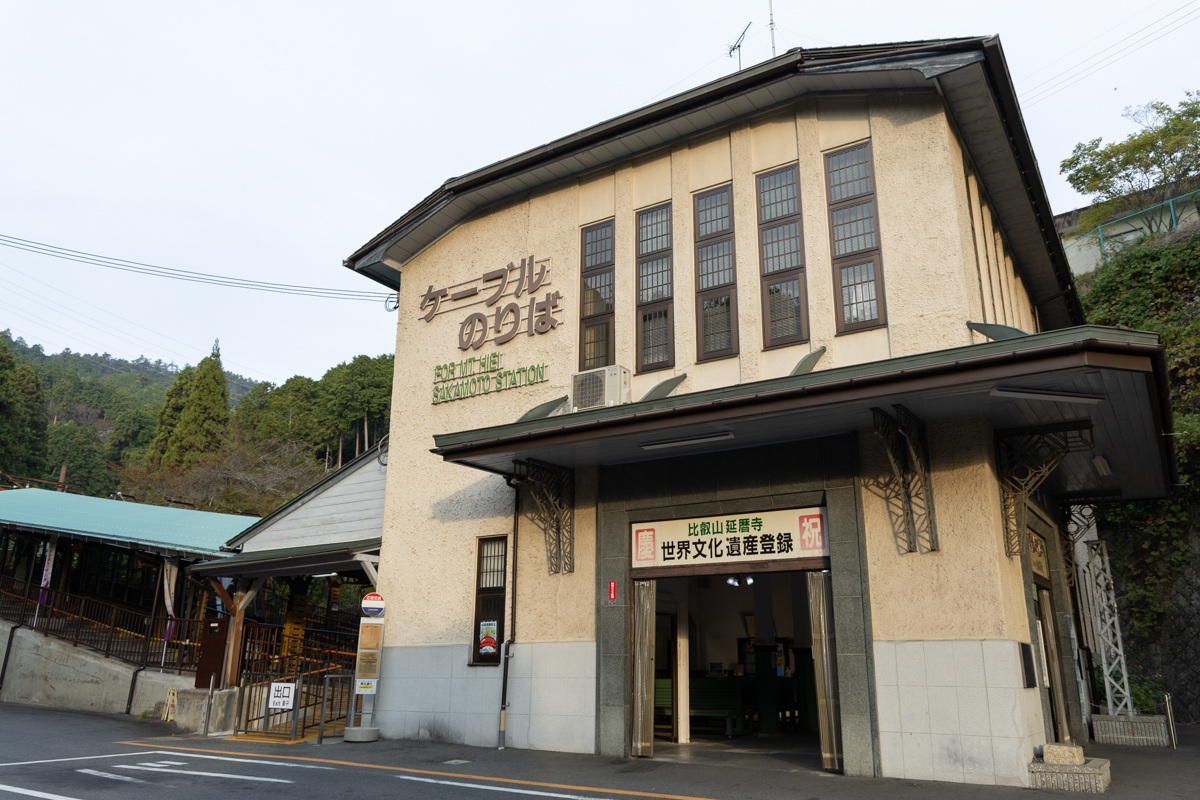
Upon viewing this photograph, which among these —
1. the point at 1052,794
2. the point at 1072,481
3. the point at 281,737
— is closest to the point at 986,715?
the point at 1052,794

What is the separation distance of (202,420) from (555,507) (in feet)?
129

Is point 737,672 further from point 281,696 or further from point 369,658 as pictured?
point 281,696

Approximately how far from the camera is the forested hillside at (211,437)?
1564 inches

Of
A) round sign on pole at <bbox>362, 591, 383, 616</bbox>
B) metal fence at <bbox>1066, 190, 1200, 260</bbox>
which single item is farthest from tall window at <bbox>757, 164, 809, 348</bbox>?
metal fence at <bbox>1066, 190, 1200, 260</bbox>

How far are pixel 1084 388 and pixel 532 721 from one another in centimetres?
855

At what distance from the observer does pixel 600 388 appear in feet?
38.8

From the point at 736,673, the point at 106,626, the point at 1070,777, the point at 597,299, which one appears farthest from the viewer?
the point at 106,626

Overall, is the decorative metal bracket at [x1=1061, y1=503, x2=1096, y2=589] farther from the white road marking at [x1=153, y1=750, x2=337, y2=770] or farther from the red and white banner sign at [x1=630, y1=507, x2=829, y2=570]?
the white road marking at [x1=153, y1=750, x2=337, y2=770]

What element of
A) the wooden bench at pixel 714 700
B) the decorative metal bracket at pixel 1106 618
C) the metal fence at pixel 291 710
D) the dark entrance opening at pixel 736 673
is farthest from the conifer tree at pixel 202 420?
the decorative metal bracket at pixel 1106 618

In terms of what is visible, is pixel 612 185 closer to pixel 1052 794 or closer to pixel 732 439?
pixel 732 439

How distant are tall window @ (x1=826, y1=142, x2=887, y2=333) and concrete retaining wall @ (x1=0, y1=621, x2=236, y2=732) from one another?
16179 mm

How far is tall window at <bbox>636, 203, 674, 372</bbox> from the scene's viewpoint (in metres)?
12.1

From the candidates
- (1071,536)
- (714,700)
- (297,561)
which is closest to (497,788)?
(714,700)

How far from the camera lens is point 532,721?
1170 centimetres
